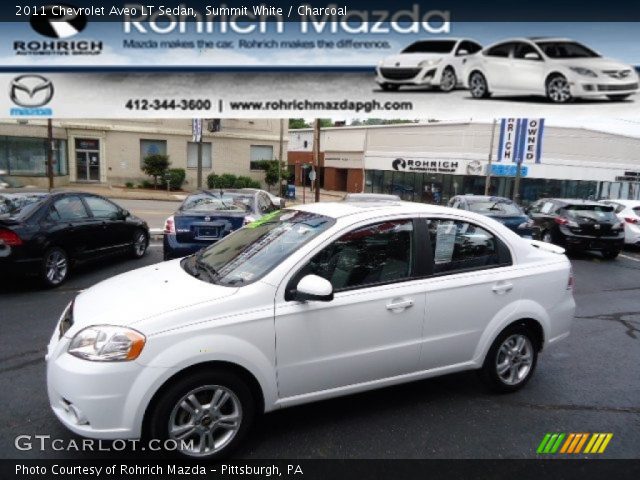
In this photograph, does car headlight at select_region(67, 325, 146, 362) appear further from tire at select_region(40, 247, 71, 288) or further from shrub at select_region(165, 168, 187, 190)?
shrub at select_region(165, 168, 187, 190)

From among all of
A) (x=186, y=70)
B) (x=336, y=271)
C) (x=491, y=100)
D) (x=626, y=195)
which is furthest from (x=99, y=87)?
(x=626, y=195)

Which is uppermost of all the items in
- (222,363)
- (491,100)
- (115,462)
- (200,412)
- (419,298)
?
(491,100)

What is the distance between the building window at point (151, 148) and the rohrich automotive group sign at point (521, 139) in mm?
21951

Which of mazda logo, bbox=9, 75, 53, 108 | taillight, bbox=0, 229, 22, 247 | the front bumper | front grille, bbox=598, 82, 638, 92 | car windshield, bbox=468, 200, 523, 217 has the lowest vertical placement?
taillight, bbox=0, 229, 22, 247

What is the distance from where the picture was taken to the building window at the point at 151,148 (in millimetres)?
31078

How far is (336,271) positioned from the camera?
3234 millimetres

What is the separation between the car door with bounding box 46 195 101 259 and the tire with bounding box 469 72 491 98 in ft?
36.2

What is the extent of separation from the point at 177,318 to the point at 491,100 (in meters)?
13.3

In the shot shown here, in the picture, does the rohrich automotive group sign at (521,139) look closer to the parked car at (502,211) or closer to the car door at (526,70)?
the car door at (526,70)

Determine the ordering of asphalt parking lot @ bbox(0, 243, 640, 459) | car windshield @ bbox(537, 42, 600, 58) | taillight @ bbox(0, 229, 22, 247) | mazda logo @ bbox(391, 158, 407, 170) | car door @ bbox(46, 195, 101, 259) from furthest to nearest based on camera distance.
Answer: mazda logo @ bbox(391, 158, 407, 170) → car windshield @ bbox(537, 42, 600, 58) → car door @ bbox(46, 195, 101, 259) → taillight @ bbox(0, 229, 22, 247) → asphalt parking lot @ bbox(0, 243, 640, 459)

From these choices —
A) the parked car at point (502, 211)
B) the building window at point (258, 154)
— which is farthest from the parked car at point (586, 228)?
the building window at point (258, 154)

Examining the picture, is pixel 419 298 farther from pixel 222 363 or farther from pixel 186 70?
pixel 186 70

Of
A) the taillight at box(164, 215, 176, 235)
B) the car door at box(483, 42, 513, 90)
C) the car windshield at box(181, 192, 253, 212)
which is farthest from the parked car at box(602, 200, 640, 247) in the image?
the taillight at box(164, 215, 176, 235)

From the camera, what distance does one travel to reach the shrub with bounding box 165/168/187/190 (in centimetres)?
3048
